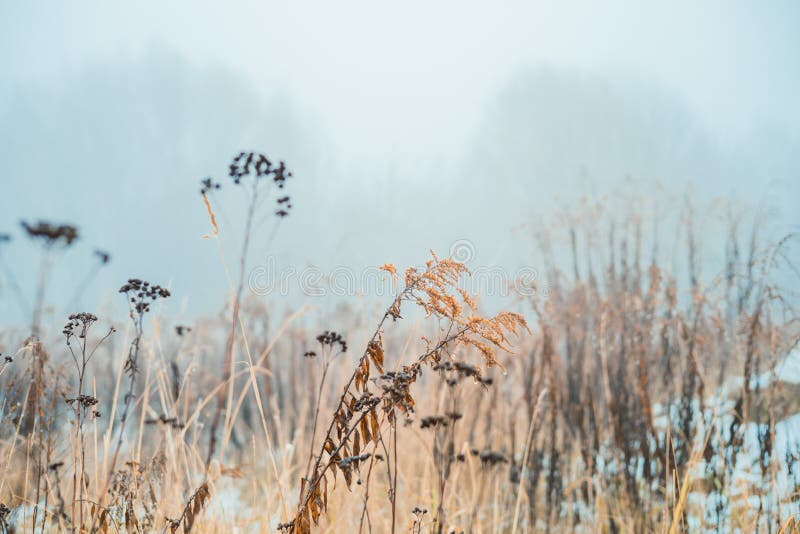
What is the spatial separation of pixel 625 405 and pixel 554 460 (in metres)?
0.46

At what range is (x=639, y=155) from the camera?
36781mm

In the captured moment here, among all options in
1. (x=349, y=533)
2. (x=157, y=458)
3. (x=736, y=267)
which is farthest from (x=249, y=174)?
(x=736, y=267)

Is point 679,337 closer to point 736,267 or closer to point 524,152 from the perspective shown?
point 736,267

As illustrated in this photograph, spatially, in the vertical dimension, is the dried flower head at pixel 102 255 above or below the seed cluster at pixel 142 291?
above

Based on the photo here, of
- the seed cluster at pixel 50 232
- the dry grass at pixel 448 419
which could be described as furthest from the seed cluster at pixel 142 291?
the seed cluster at pixel 50 232

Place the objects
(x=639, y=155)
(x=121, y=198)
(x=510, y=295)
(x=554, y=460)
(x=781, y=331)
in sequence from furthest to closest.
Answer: (x=121, y=198), (x=639, y=155), (x=510, y=295), (x=554, y=460), (x=781, y=331)

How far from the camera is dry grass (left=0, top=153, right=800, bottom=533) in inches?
51.3

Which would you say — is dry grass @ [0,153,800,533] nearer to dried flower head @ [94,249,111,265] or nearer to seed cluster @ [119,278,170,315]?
seed cluster @ [119,278,170,315]

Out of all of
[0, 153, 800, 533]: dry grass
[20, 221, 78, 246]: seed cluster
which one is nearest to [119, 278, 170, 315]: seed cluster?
[0, 153, 800, 533]: dry grass

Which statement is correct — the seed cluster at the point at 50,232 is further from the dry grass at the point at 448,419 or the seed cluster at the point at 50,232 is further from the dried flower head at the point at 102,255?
the dried flower head at the point at 102,255

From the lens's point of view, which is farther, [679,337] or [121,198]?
[121,198]

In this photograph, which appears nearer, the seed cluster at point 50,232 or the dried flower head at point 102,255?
the seed cluster at point 50,232

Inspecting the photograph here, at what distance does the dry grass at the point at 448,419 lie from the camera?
1.30m

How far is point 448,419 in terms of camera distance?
4.14 ft
